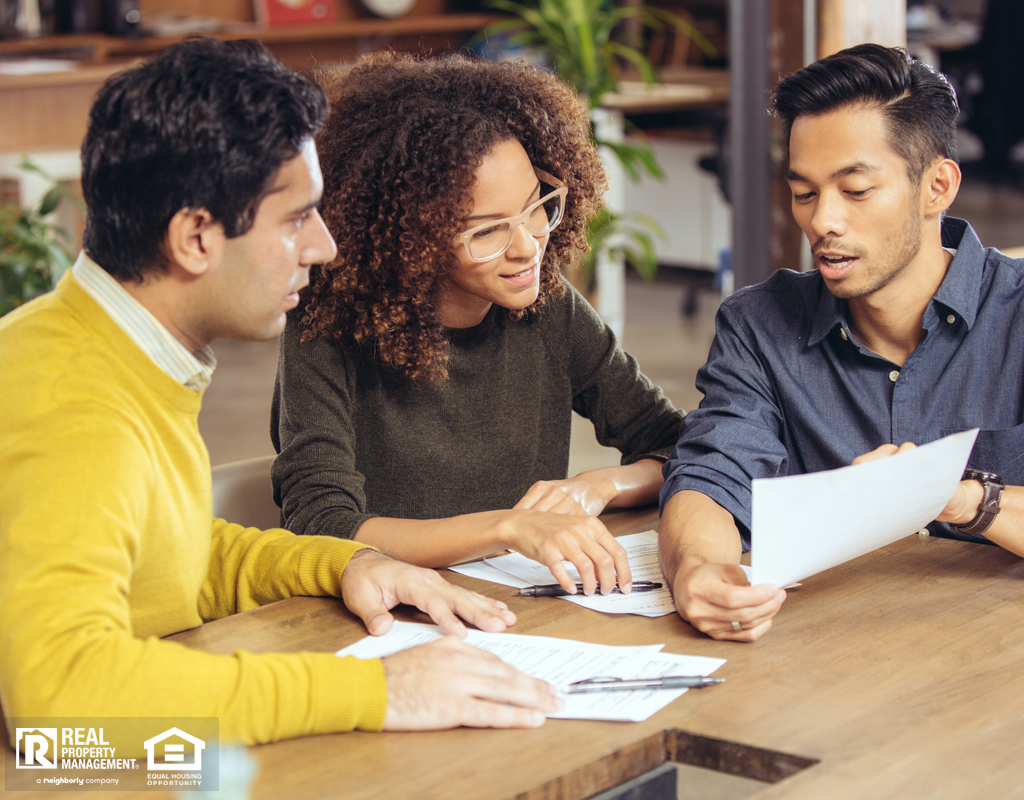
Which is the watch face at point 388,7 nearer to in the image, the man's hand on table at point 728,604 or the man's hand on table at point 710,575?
the man's hand on table at point 710,575

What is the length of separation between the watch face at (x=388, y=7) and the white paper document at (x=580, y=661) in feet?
21.1

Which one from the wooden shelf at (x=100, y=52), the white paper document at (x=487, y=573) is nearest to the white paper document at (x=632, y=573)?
the white paper document at (x=487, y=573)

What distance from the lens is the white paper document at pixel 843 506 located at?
1.15 meters

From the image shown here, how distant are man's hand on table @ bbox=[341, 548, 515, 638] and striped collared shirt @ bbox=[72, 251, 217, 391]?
31 centimetres

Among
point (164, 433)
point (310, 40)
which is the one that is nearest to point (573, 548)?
point (164, 433)

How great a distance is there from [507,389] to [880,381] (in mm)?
549

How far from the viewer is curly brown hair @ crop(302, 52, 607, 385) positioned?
1610mm

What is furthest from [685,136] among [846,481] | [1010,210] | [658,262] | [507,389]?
[846,481]

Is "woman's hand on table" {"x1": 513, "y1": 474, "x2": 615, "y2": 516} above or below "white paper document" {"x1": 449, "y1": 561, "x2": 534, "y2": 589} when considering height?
above

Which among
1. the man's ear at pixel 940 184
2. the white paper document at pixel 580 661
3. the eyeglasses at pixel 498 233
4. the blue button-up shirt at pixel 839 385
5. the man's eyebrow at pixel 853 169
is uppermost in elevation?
the man's eyebrow at pixel 853 169

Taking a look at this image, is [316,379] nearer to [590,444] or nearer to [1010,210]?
[590,444]

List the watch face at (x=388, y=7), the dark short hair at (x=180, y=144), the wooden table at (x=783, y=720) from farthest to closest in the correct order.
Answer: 1. the watch face at (x=388, y=7)
2. the dark short hair at (x=180, y=144)
3. the wooden table at (x=783, y=720)

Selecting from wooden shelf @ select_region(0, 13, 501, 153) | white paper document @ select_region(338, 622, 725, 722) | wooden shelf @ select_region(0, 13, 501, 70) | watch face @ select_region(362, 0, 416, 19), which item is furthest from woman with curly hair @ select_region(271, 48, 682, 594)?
watch face @ select_region(362, 0, 416, 19)

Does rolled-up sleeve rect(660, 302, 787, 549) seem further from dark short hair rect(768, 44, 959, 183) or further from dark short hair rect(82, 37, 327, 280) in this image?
dark short hair rect(82, 37, 327, 280)
